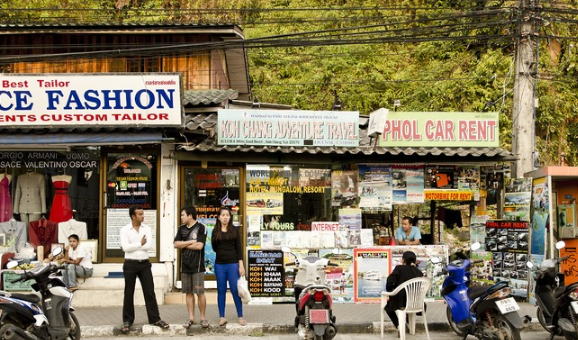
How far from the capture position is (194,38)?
16.6m

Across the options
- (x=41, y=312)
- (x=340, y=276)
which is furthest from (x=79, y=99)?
(x=340, y=276)

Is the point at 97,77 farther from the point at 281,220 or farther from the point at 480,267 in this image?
the point at 480,267

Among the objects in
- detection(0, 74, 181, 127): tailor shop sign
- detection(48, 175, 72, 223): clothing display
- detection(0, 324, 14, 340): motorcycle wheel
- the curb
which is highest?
detection(0, 74, 181, 127): tailor shop sign

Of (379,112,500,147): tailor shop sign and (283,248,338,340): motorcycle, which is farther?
(379,112,500,147): tailor shop sign

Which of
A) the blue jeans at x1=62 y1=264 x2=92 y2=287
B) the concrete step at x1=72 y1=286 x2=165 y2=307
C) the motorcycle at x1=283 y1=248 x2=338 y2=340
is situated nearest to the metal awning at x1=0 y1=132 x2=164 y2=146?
the blue jeans at x1=62 y1=264 x2=92 y2=287

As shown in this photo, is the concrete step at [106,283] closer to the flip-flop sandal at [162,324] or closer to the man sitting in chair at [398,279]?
the flip-flop sandal at [162,324]

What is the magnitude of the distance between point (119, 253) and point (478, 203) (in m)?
7.91

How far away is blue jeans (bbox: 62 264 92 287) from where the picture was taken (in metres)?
12.4

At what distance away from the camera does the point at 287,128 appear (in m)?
13.1

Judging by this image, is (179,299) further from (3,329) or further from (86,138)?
(3,329)

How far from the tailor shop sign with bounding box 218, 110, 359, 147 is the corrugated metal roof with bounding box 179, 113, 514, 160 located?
0.11m

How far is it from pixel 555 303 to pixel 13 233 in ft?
34.5

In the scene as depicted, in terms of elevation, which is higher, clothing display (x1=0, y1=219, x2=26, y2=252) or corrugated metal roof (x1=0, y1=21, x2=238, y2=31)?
corrugated metal roof (x1=0, y1=21, x2=238, y2=31)

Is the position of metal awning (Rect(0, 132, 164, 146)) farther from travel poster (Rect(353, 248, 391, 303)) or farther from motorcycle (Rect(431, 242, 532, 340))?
motorcycle (Rect(431, 242, 532, 340))
